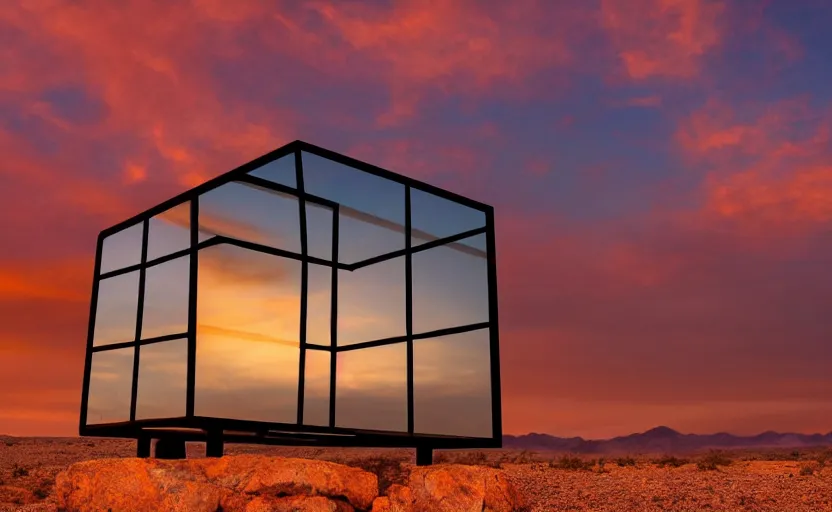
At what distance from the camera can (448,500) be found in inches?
619

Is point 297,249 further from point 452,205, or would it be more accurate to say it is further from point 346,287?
point 452,205

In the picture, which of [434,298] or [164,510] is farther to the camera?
[434,298]

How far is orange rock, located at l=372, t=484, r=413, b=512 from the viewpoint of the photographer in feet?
51.6

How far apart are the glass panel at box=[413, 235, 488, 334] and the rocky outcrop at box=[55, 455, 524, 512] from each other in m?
3.98

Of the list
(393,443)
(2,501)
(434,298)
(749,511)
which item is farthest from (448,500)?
(2,501)

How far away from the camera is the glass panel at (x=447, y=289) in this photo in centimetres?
1923

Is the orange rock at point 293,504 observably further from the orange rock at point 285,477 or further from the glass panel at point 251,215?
the glass panel at point 251,215

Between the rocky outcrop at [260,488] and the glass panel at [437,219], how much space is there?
5.88 m

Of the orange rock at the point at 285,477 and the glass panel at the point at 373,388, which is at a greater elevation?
the glass panel at the point at 373,388

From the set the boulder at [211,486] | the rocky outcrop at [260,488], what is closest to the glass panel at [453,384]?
the rocky outcrop at [260,488]

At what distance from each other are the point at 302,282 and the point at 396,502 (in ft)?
15.8

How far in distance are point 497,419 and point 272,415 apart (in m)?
5.29

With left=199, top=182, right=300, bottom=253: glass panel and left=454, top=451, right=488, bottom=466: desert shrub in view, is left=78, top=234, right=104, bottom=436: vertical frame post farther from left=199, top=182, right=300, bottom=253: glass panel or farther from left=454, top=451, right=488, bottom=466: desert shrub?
left=454, top=451, right=488, bottom=466: desert shrub

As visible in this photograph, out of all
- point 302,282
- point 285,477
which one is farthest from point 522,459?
point 285,477
